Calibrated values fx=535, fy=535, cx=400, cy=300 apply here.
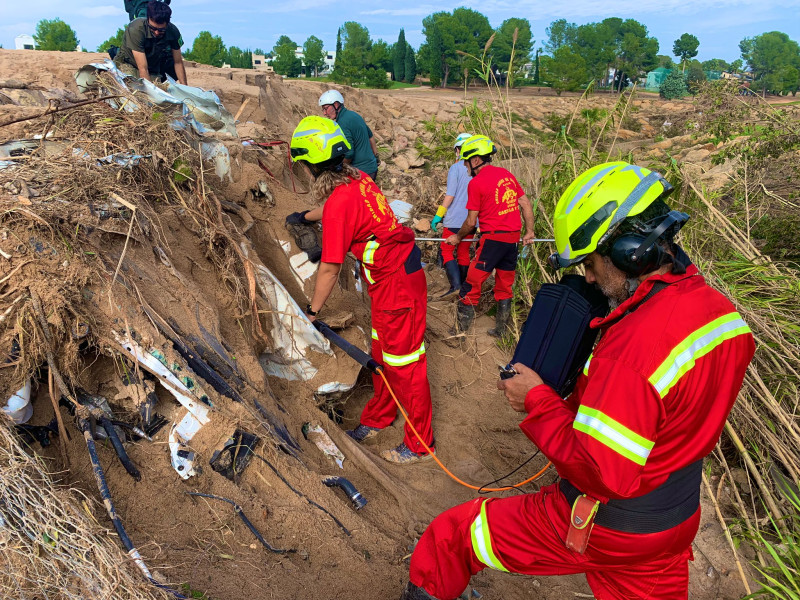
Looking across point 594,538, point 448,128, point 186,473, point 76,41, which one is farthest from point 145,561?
point 76,41

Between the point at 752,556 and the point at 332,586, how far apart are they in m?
2.65

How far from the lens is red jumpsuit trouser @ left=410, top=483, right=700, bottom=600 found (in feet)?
6.06

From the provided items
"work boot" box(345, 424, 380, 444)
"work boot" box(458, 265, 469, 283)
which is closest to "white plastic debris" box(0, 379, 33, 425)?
"work boot" box(345, 424, 380, 444)

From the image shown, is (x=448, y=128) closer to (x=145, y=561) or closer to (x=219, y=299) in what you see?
(x=219, y=299)

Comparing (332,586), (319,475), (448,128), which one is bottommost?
(332,586)

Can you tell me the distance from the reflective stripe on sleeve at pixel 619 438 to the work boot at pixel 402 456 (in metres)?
2.56

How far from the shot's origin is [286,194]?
4773mm

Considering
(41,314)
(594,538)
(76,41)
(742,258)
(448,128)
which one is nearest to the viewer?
(594,538)

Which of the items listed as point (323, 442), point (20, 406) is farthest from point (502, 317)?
point (20, 406)

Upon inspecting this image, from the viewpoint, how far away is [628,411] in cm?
153

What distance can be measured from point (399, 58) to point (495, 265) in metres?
44.0

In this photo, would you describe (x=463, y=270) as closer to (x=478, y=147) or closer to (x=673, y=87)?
(x=478, y=147)

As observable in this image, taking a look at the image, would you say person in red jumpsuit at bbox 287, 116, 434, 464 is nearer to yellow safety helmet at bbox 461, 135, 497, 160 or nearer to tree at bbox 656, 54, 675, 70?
yellow safety helmet at bbox 461, 135, 497, 160

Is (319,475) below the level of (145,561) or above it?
below
